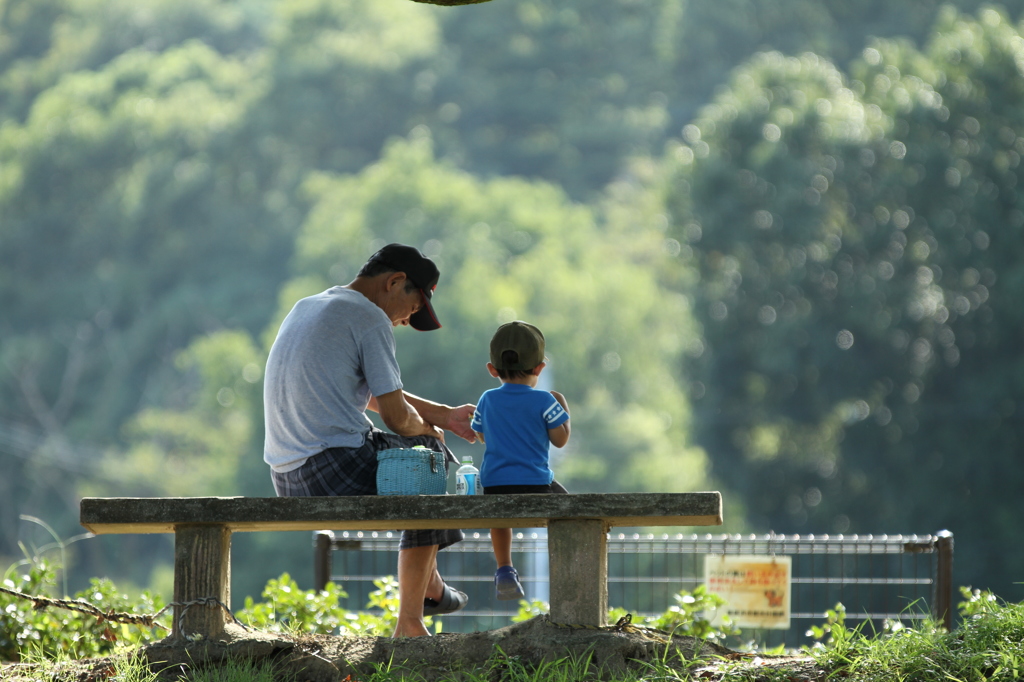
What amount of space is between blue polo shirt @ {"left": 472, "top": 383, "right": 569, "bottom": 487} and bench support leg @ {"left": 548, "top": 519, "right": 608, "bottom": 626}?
21.4 inches

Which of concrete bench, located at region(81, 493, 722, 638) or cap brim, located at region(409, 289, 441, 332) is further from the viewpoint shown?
cap brim, located at region(409, 289, 441, 332)

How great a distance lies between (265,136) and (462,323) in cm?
1700

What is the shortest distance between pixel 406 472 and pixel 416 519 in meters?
0.30

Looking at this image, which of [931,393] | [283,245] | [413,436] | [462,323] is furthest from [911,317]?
[283,245]

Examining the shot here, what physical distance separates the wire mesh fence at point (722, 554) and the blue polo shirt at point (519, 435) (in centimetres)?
110

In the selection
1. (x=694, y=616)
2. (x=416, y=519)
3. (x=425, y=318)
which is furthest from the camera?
(x=694, y=616)

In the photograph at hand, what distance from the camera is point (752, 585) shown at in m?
7.17

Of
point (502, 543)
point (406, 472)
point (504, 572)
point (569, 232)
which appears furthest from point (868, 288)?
point (406, 472)

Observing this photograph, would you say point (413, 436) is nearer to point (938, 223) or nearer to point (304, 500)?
point (304, 500)

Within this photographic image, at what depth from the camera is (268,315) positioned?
120 feet

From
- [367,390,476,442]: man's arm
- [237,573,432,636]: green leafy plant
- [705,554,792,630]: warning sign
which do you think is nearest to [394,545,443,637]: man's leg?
[367,390,476,442]: man's arm

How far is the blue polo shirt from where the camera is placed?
4480mm

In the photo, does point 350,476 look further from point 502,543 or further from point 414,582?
point 502,543

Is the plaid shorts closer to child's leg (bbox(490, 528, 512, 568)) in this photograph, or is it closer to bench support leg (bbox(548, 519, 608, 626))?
child's leg (bbox(490, 528, 512, 568))
